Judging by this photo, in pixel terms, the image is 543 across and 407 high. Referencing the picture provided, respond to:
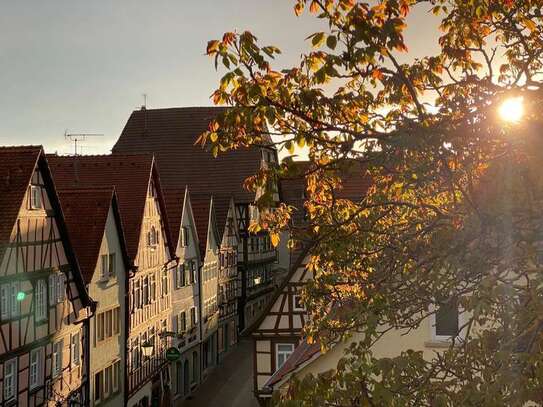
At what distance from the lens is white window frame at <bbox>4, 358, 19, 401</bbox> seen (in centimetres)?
1415

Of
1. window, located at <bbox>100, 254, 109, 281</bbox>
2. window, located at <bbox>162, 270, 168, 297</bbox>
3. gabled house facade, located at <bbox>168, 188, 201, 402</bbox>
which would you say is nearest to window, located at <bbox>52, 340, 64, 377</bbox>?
window, located at <bbox>100, 254, 109, 281</bbox>

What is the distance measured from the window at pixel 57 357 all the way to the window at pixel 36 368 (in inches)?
27.8

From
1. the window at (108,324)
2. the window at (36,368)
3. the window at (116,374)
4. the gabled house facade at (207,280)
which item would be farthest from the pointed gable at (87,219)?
the gabled house facade at (207,280)

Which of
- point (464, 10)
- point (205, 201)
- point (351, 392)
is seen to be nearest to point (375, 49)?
point (464, 10)

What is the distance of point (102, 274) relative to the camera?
2036 centimetres

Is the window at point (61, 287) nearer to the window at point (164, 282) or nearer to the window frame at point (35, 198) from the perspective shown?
the window frame at point (35, 198)

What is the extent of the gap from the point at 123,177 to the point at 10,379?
11691 millimetres

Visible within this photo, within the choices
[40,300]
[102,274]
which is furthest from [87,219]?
[40,300]

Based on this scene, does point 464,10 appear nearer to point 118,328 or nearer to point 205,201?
point 118,328

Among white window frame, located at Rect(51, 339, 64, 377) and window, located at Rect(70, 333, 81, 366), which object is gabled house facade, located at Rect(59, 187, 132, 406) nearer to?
window, located at Rect(70, 333, 81, 366)

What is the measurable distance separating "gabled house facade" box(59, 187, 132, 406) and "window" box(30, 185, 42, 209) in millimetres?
3733

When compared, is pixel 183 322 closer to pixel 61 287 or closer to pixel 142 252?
pixel 142 252

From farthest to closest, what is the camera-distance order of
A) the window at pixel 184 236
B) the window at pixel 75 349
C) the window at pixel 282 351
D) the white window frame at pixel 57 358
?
the window at pixel 184 236 < the window at pixel 282 351 < the window at pixel 75 349 < the white window frame at pixel 57 358

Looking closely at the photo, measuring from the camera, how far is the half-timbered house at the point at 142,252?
23.5 meters
